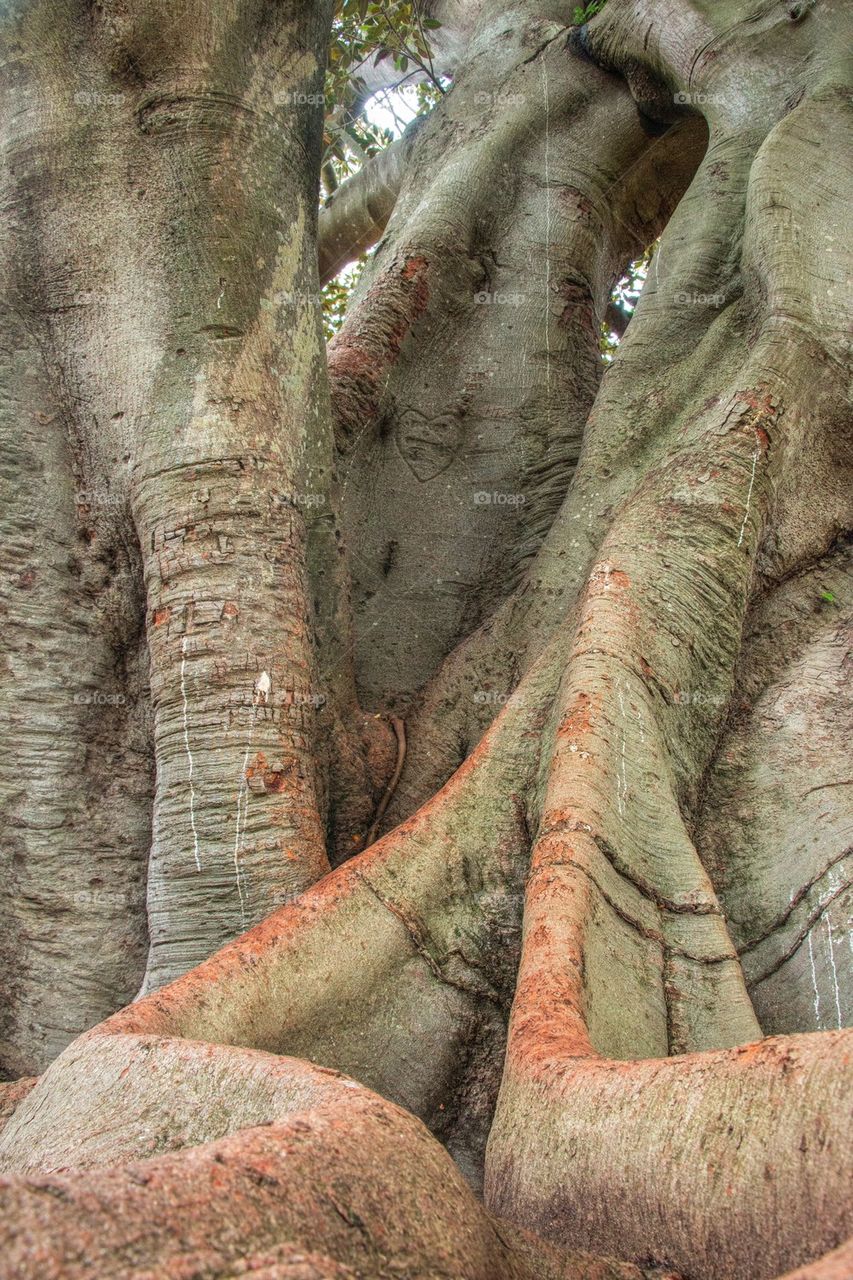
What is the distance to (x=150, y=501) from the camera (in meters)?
3.27

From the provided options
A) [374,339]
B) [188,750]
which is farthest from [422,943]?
[374,339]

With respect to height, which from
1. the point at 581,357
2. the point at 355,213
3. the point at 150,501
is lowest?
the point at 150,501

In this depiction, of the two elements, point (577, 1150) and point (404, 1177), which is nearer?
point (404, 1177)

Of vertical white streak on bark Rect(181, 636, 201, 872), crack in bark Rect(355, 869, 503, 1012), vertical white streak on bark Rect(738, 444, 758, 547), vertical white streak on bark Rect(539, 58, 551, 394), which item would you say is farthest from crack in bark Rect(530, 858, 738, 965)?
vertical white streak on bark Rect(539, 58, 551, 394)

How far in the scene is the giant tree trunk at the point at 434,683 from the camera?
1.63 metres

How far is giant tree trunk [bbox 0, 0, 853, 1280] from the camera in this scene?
1.63 m

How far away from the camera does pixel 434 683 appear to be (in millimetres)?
3805

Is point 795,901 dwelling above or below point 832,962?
above

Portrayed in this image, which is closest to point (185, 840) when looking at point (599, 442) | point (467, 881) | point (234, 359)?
point (467, 881)

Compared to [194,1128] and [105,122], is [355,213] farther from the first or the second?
[194,1128]

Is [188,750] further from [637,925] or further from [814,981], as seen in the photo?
[814,981]

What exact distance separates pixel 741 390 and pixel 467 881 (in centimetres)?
176

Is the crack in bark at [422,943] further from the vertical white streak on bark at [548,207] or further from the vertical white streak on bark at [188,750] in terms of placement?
the vertical white streak on bark at [548,207]

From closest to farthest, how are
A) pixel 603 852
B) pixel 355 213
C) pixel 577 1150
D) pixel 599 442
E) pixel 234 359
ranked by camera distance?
pixel 577 1150 → pixel 603 852 → pixel 234 359 → pixel 599 442 → pixel 355 213
